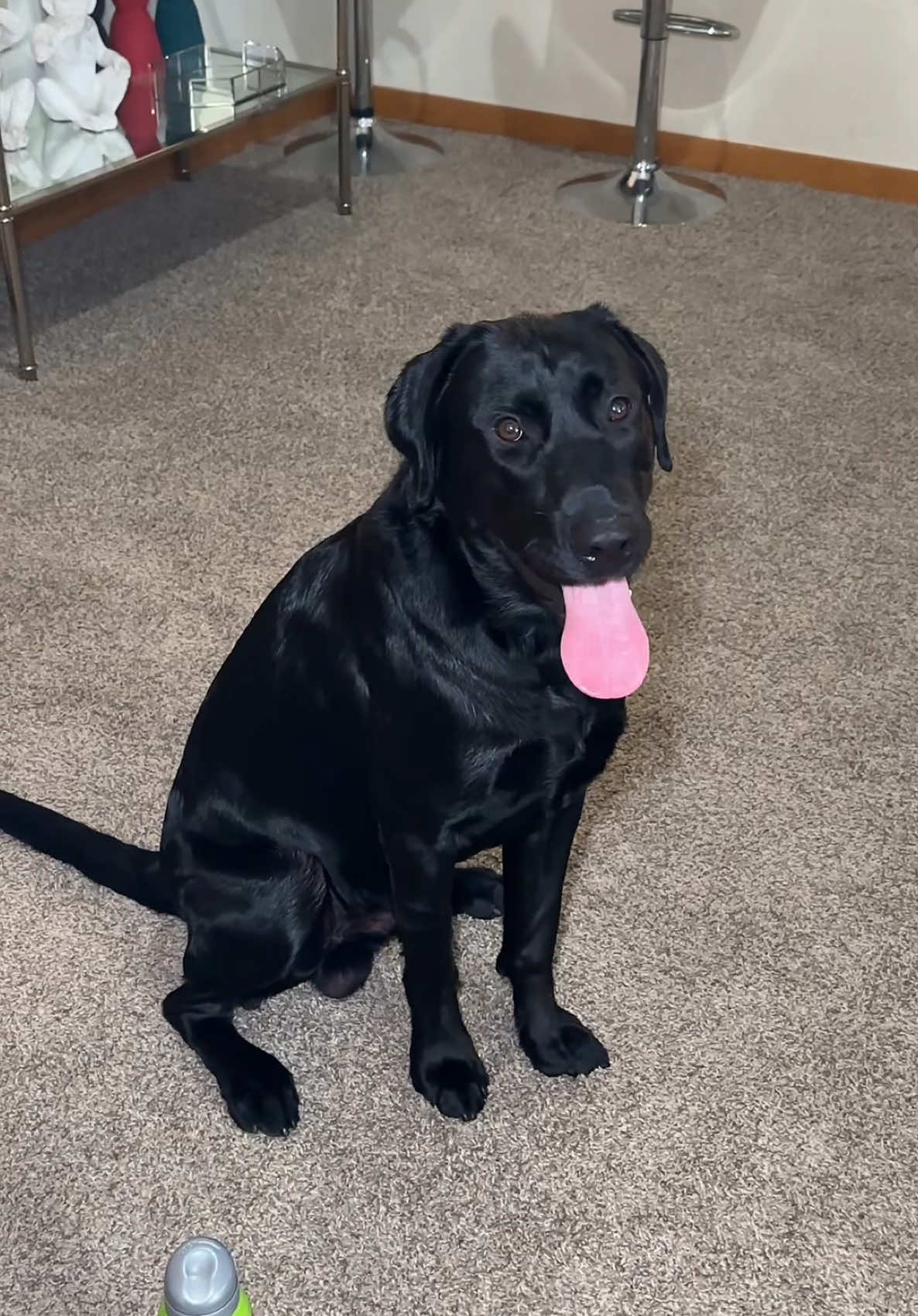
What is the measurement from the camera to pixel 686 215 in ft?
11.4

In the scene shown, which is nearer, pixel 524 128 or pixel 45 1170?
pixel 45 1170

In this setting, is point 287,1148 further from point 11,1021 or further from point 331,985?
point 11,1021

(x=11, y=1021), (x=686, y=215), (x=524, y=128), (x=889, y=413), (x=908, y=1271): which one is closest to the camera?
(x=908, y=1271)

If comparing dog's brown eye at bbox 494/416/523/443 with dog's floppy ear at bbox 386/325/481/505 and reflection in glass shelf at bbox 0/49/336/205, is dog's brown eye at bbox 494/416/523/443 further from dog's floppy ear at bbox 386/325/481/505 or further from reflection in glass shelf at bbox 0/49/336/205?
reflection in glass shelf at bbox 0/49/336/205

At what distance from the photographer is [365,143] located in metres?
3.80

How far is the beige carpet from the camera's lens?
1338 millimetres

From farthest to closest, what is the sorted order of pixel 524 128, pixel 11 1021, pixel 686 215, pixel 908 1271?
pixel 524 128
pixel 686 215
pixel 11 1021
pixel 908 1271

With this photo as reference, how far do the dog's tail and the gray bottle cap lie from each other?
0.65 metres

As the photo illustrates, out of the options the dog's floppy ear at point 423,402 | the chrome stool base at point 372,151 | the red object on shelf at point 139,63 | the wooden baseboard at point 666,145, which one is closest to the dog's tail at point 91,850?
the dog's floppy ear at point 423,402

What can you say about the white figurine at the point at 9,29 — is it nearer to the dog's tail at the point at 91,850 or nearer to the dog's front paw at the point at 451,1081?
the dog's tail at the point at 91,850

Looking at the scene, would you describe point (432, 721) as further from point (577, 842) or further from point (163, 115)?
point (163, 115)

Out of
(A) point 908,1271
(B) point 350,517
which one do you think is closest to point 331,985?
(A) point 908,1271

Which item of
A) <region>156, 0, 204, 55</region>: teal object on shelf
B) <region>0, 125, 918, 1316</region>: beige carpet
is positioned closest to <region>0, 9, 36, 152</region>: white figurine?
<region>0, 125, 918, 1316</region>: beige carpet

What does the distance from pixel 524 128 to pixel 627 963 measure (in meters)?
2.90
